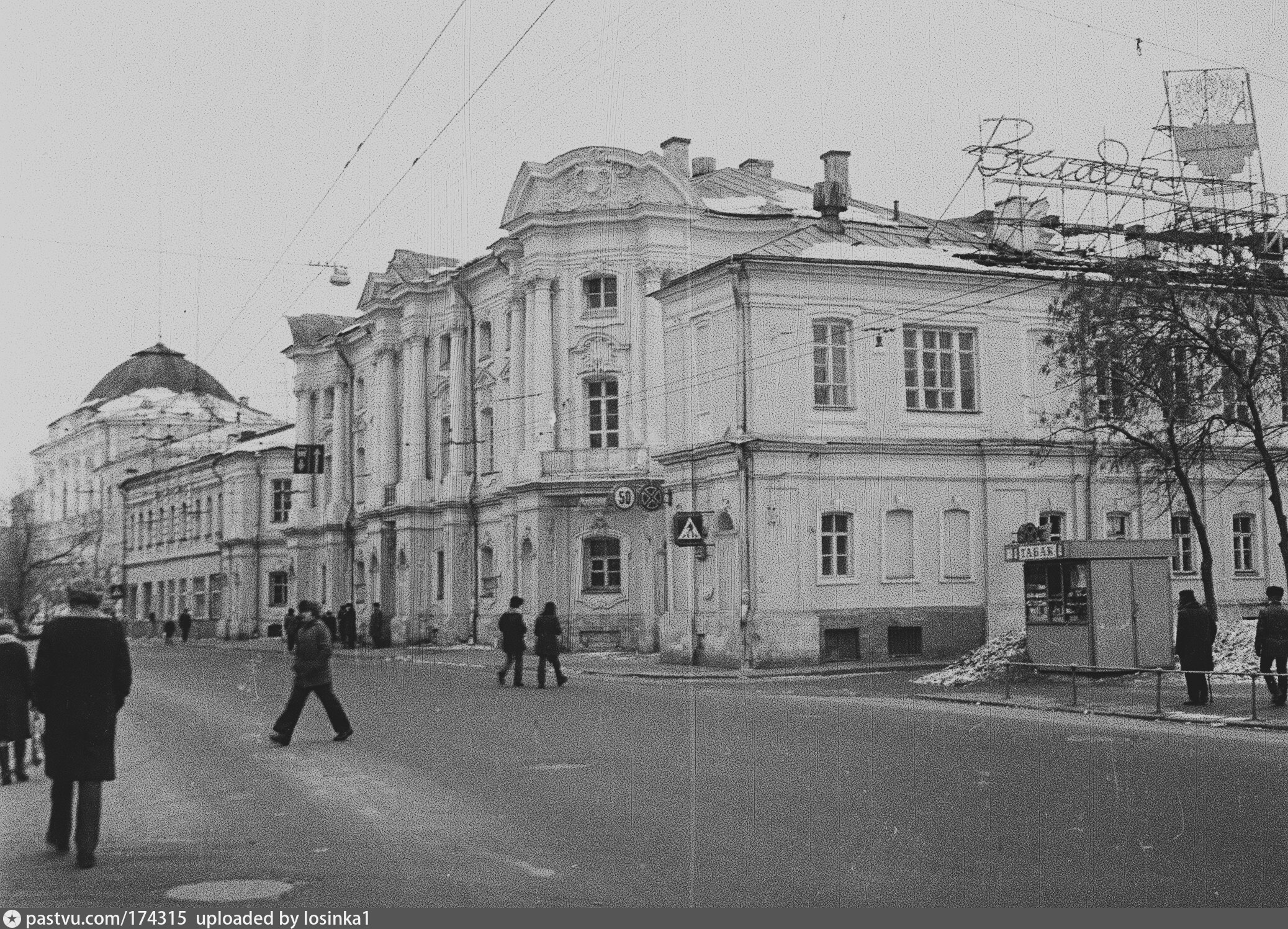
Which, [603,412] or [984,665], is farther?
[603,412]

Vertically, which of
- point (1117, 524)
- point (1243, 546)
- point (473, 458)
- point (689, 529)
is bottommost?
point (1243, 546)

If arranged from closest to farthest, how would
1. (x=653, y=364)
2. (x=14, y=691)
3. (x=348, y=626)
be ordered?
(x=14, y=691) → (x=653, y=364) → (x=348, y=626)

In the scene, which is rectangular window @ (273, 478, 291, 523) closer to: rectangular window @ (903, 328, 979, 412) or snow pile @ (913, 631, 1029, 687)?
rectangular window @ (903, 328, 979, 412)

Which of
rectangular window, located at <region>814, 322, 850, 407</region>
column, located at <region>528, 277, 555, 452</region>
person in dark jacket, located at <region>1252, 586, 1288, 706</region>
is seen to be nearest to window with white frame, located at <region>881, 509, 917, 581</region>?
rectangular window, located at <region>814, 322, 850, 407</region>

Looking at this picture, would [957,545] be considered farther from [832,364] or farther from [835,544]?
[832,364]

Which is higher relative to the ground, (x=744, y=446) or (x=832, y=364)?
(x=832, y=364)

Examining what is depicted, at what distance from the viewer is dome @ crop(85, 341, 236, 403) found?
102688 mm

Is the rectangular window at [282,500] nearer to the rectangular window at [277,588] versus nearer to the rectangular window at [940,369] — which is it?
the rectangular window at [277,588]

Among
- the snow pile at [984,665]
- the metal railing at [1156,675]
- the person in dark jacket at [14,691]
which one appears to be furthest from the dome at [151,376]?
the person in dark jacket at [14,691]

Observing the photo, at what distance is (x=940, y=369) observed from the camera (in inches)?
1432

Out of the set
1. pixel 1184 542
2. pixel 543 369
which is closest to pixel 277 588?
pixel 543 369

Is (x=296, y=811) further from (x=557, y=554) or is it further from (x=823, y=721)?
(x=557, y=554)

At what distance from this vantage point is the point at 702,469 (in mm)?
35406

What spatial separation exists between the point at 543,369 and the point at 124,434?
6182 cm
